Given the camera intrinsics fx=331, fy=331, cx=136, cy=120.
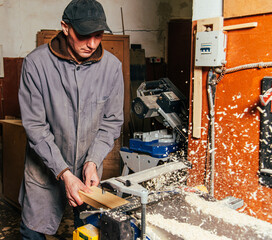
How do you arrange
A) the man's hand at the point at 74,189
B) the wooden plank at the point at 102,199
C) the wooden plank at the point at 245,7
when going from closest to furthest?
the wooden plank at the point at 102,199 < the man's hand at the point at 74,189 < the wooden plank at the point at 245,7

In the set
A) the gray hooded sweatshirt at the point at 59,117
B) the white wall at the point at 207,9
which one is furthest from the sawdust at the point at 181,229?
the white wall at the point at 207,9

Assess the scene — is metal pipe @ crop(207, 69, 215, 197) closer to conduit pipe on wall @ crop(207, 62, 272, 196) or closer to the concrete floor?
conduit pipe on wall @ crop(207, 62, 272, 196)

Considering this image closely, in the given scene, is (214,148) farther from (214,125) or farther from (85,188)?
(85,188)

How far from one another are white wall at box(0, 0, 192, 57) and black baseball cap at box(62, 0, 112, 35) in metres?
2.65

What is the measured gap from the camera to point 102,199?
53.8 inches

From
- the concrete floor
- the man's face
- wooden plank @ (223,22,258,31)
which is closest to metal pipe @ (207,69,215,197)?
wooden plank @ (223,22,258,31)

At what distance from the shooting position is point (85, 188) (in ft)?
4.91

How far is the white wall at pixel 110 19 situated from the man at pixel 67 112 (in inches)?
100

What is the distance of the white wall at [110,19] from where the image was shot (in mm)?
3967

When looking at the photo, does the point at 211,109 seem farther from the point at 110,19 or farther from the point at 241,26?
the point at 110,19

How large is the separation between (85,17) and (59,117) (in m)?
0.51

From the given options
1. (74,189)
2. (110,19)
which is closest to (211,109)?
(74,189)

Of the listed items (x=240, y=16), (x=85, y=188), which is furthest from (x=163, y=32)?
(x=85, y=188)

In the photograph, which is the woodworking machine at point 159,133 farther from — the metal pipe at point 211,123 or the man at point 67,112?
the man at point 67,112
